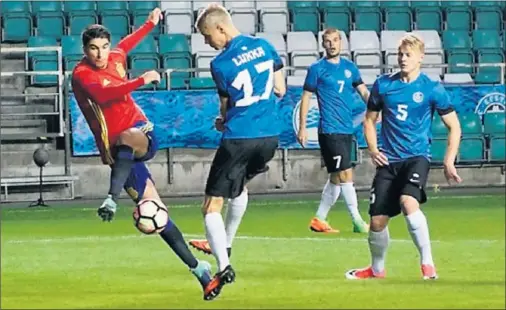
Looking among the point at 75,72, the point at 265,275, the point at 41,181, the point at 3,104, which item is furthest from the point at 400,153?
the point at 3,104

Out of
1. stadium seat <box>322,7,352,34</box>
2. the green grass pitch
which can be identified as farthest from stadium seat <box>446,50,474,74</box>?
the green grass pitch

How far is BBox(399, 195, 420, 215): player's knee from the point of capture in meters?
11.5

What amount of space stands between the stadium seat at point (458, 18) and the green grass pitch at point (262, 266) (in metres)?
9.46

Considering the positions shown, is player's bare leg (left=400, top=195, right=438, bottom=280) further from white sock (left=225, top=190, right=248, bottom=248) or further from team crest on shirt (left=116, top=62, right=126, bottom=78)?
team crest on shirt (left=116, top=62, right=126, bottom=78)

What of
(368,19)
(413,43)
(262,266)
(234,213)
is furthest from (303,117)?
(368,19)

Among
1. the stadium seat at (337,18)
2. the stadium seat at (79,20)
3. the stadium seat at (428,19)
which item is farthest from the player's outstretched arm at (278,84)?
the stadium seat at (428,19)

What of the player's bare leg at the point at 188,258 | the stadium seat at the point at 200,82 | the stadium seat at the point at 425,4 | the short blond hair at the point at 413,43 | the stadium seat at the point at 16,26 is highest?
the stadium seat at the point at 425,4

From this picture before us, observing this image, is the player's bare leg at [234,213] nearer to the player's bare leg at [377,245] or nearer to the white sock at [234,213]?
the white sock at [234,213]

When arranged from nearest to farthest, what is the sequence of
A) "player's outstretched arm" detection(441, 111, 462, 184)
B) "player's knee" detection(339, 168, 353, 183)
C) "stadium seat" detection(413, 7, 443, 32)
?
"player's outstretched arm" detection(441, 111, 462, 184)
"player's knee" detection(339, 168, 353, 183)
"stadium seat" detection(413, 7, 443, 32)

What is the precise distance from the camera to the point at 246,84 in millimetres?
10648

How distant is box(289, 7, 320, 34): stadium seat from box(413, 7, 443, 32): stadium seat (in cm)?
209

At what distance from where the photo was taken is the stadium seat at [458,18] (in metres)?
29.6

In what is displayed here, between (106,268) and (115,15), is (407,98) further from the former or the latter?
(115,15)

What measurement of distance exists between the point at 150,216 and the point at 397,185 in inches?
79.6
